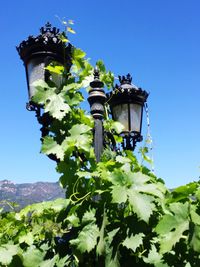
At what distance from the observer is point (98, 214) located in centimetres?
243

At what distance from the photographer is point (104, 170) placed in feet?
8.30

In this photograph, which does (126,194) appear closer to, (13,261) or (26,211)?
(13,261)

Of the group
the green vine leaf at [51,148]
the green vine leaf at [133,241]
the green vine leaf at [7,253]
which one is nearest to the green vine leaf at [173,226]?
the green vine leaf at [133,241]

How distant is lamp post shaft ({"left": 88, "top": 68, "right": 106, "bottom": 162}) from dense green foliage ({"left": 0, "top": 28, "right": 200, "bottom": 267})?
0.28ft

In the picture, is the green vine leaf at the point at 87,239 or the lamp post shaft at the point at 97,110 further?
the lamp post shaft at the point at 97,110

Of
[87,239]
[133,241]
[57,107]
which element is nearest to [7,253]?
[87,239]

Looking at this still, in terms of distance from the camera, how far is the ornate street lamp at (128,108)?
448cm

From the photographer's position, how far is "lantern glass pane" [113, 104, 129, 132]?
4496 mm

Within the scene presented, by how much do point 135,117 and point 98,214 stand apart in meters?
2.31

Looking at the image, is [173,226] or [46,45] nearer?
[173,226]

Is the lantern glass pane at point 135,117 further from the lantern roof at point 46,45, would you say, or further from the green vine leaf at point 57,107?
the green vine leaf at point 57,107

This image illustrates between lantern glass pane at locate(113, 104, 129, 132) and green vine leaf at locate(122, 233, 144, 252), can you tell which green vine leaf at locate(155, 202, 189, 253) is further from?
lantern glass pane at locate(113, 104, 129, 132)

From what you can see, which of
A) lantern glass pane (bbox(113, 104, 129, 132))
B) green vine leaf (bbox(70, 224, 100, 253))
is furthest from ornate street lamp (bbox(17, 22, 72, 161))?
green vine leaf (bbox(70, 224, 100, 253))

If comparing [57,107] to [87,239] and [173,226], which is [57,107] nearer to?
[87,239]
